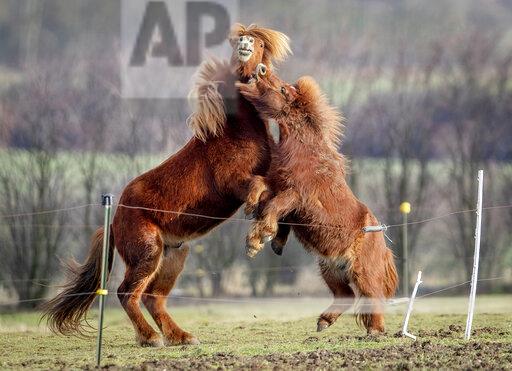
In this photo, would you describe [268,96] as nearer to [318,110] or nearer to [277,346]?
[318,110]

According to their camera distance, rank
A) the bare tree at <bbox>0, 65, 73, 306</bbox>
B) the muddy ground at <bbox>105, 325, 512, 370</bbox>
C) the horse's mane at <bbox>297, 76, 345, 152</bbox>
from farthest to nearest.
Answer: the bare tree at <bbox>0, 65, 73, 306</bbox> → the horse's mane at <bbox>297, 76, 345, 152</bbox> → the muddy ground at <bbox>105, 325, 512, 370</bbox>

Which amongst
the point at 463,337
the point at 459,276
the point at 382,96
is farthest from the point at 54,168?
the point at 463,337

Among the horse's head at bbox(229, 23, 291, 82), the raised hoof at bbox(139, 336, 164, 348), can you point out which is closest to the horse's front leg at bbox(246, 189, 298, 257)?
the raised hoof at bbox(139, 336, 164, 348)

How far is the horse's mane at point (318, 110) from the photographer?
7.96 metres

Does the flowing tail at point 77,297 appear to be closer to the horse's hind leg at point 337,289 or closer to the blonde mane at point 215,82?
the blonde mane at point 215,82

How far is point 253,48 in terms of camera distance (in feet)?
26.3

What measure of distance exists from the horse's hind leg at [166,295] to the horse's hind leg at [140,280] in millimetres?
195

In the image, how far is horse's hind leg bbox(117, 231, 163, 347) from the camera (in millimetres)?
7672

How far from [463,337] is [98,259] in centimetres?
335

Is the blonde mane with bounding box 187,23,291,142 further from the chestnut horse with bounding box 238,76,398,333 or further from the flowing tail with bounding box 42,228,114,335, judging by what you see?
the flowing tail with bounding box 42,228,114,335

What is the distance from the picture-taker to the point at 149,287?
Answer: 319 inches

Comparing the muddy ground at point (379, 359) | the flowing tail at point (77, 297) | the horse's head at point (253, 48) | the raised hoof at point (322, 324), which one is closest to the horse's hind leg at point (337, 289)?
the raised hoof at point (322, 324)

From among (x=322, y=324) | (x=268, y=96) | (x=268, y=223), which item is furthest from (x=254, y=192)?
(x=322, y=324)

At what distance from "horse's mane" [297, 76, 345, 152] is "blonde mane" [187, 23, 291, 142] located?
0.40 m
